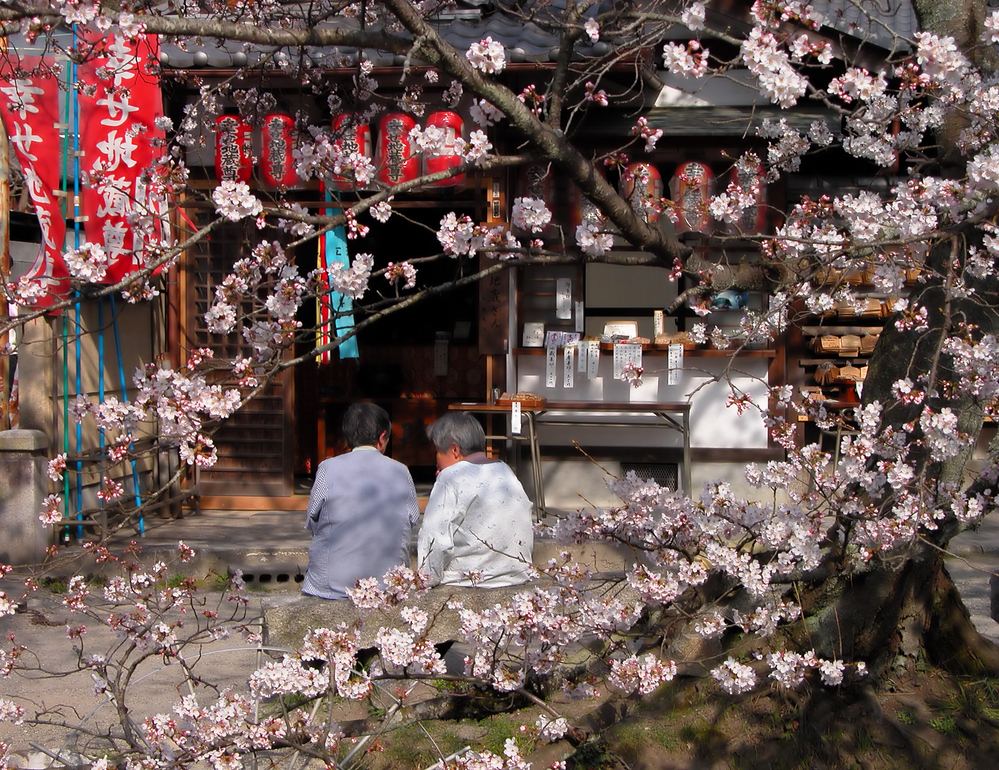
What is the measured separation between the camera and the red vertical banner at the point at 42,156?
711 centimetres

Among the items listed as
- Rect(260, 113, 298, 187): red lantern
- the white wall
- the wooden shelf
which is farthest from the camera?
the white wall

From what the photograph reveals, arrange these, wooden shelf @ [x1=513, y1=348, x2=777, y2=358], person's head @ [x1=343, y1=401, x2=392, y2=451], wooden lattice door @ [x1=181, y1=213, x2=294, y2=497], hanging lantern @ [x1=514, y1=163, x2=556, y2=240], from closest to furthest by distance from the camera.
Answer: person's head @ [x1=343, y1=401, x2=392, y2=451] → hanging lantern @ [x1=514, y1=163, x2=556, y2=240] → wooden shelf @ [x1=513, y1=348, x2=777, y2=358] → wooden lattice door @ [x1=181, y1=213, x2=294, y2=497]

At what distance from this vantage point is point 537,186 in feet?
A: 27.3

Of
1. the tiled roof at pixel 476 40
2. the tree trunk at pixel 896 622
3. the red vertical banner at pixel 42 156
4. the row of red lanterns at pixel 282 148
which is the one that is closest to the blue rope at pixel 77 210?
the red vertical banner at pixel 42 156

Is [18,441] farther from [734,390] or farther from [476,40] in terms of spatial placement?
[734,390]

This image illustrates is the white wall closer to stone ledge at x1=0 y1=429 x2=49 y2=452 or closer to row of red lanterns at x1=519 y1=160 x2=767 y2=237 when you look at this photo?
row of red lanterns at x1=519 y1=160 x2=767 y2=237

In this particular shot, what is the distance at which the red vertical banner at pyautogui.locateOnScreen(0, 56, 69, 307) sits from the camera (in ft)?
23.3

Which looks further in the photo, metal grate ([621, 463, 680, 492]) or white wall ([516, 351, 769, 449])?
metal grate ([621, 463, 680, 492])

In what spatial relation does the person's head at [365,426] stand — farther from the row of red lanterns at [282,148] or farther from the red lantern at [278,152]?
→ the red lantern at [278,152]

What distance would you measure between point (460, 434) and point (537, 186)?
4042 mm

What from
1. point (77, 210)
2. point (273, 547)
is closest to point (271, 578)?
point (273, 547)

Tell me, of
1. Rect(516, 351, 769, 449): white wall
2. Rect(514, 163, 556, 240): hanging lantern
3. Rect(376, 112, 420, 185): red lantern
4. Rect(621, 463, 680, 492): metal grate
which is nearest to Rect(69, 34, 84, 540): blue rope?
Rect(376, 112, 420, 185): red lantern

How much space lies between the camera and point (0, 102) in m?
7.22

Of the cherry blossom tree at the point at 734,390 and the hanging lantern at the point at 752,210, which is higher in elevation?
the hanging lantern at the point at 752,210
